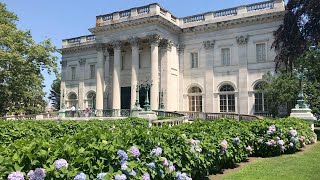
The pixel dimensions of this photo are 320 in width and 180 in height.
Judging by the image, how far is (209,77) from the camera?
36.0 metres

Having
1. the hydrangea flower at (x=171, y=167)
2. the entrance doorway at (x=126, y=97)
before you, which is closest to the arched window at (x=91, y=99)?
the entrance doorway at (x=126, y=97)

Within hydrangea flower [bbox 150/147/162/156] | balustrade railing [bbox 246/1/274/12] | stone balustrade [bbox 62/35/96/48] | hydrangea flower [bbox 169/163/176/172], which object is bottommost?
hydrangea flower [bbox 169/163/176/172]

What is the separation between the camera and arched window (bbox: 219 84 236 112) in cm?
3517

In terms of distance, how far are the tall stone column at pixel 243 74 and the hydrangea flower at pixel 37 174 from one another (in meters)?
31.3

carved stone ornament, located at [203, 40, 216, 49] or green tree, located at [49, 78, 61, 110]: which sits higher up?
carved stone ornament, located at [203, 40, 216, 49]

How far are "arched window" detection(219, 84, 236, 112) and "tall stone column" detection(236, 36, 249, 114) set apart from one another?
36.5 inches

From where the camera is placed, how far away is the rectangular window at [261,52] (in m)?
33.8

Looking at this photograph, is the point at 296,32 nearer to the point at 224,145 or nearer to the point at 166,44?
the point at 166,44

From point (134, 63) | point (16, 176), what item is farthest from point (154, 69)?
point (16, 176)

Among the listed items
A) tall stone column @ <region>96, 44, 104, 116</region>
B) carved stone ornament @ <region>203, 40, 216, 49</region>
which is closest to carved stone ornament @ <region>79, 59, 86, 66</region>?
tall stone column @ <region>96, 44, 104, 116</region>

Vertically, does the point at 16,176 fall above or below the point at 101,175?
above

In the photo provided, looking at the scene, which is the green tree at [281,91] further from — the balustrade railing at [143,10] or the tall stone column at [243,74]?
the balustrade railing at [143,10]

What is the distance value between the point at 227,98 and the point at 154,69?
835cm

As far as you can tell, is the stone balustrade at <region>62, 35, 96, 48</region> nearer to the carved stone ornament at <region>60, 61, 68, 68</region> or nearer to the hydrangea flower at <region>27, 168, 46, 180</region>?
the carved stone ornament at <region>60, 61, 68, 68</region>
